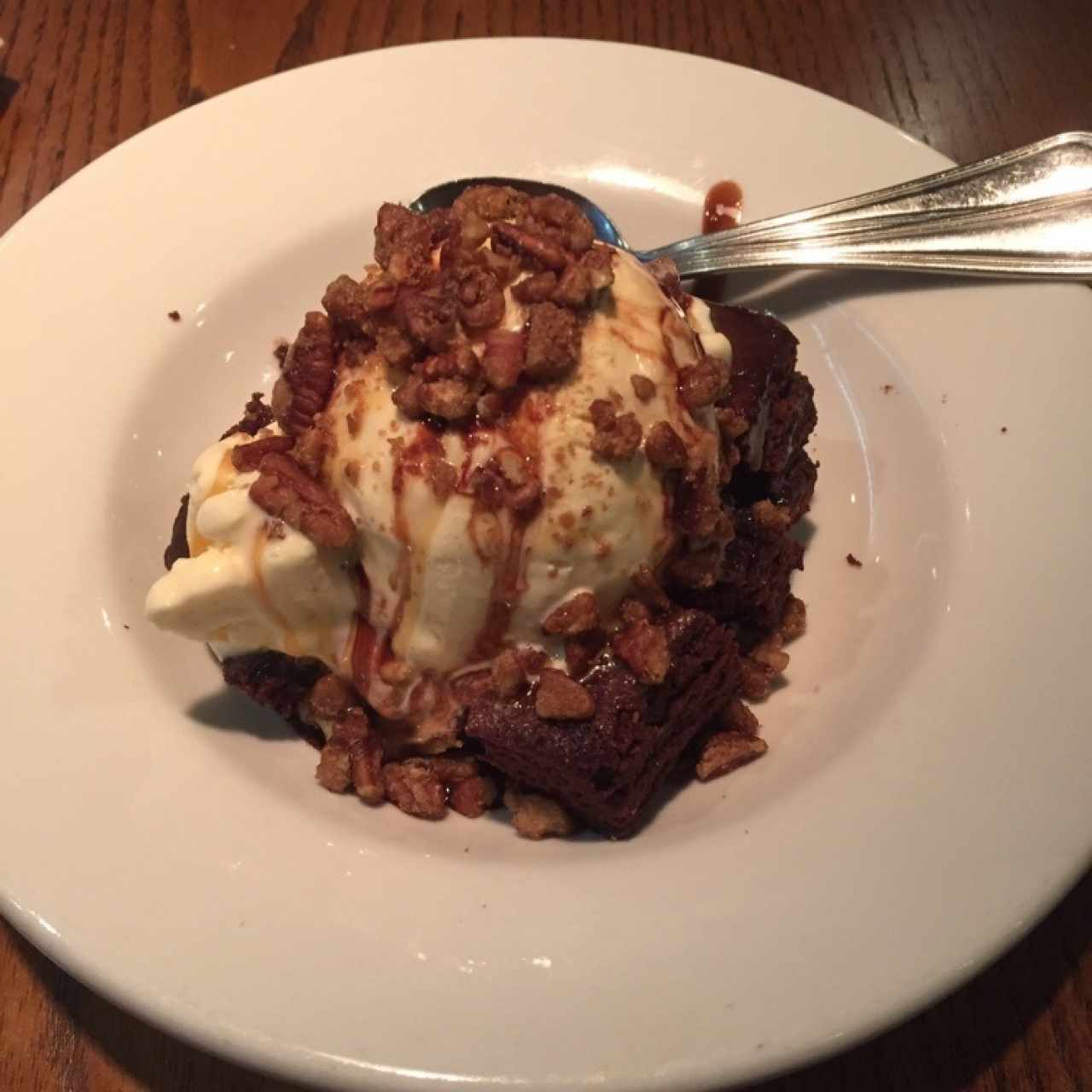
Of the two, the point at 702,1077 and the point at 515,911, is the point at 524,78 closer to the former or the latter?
the point at 515,911

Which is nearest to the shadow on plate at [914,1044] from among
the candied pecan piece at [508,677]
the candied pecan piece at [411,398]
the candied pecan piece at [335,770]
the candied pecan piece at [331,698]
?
the candied pecan piece at [335,770]

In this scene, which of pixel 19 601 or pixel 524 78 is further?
pixel 524 78

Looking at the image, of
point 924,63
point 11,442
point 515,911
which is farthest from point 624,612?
point 924,63

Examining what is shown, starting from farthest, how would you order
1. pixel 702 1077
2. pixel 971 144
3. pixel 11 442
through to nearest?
pixel 971 144 → pixel 11 442 → pixel 702 1077

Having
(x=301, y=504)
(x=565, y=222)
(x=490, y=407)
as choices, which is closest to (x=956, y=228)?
(x=565, y=222)

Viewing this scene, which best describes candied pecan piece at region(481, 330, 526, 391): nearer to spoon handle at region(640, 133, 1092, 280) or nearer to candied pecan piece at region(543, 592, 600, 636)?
candied pecan piece at region(543, 592, 600, 636)

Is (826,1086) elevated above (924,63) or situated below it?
below
